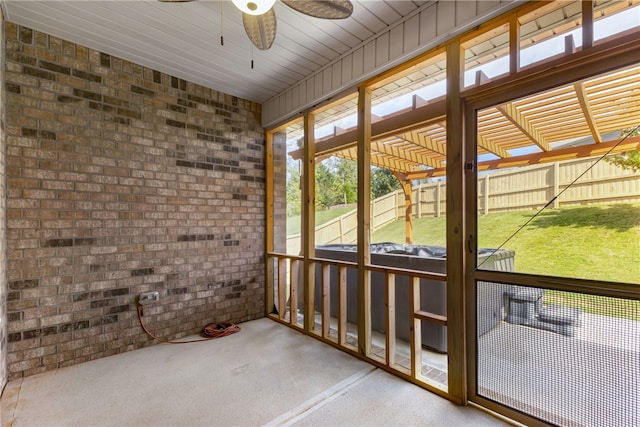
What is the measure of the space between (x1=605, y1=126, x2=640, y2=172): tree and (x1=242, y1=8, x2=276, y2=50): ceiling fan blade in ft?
6.51

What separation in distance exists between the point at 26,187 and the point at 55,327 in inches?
46.9

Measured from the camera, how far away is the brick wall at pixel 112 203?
7.79 ft

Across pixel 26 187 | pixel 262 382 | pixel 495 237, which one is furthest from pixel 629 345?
pixel 26 187

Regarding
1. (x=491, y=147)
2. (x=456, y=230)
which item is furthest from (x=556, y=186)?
(x=456, y=230)

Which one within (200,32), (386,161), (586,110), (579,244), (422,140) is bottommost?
(579,244)

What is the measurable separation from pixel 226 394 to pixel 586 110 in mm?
2947

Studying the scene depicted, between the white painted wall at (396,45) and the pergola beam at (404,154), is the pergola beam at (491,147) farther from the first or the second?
the pergola beam at (404,154)

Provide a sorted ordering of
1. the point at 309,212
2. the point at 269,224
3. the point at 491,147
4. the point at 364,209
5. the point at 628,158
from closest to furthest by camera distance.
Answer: the point at 628,158
the point at 491,147
the point at 364,209
the point at 309,212
the point at 269,224

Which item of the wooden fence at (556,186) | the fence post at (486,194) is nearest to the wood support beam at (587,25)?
the wooden fence at (556,186)

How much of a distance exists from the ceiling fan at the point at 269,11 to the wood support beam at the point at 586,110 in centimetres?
137

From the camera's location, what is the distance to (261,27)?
68.7 inches

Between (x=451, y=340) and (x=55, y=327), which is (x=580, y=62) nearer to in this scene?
(x=451, y=340)

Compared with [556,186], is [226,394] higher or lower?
lower

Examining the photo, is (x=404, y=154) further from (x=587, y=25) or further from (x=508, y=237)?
(x=587, y=25)
